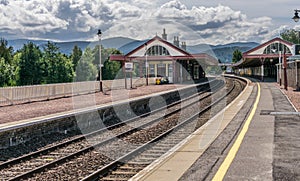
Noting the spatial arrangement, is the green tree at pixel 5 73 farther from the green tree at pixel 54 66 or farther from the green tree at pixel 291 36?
the green tree at pixel 291 36

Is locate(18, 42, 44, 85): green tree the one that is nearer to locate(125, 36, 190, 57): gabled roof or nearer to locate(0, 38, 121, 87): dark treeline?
locate(0, 38, 121, 87): dark treeline

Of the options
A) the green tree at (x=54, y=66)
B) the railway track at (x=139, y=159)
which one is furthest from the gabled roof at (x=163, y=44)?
the railway track at (x=139, y=159)

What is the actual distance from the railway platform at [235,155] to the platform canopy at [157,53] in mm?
45625

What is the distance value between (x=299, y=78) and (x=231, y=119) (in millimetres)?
20380

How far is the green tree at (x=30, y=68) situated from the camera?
56969 millimetres

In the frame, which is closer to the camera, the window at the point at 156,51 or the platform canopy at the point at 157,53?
the platform canopy at the point at 157,53

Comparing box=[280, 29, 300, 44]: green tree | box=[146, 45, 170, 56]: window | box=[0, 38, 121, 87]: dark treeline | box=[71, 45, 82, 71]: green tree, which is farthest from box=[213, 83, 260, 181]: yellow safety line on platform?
box=[280, 29, 300, 44]: green tree

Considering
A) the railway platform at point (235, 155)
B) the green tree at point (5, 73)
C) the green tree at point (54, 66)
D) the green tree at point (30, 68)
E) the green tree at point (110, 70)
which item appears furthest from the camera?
the green tree at point (110, 70)

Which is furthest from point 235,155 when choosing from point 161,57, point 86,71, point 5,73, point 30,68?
point 86,71

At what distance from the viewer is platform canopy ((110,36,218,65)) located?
60.0 metres

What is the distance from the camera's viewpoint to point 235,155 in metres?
9.25

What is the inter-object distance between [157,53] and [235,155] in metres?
53.5

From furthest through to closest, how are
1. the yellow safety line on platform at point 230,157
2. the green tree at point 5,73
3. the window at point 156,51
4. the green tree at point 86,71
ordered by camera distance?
the green tree at point 86,71 < the window at point 156,51 < the green tree at point 5,73 < the yellow safety line on platform at point 230,157

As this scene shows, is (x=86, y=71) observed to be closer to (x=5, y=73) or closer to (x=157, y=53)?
(x=157, y=53)
